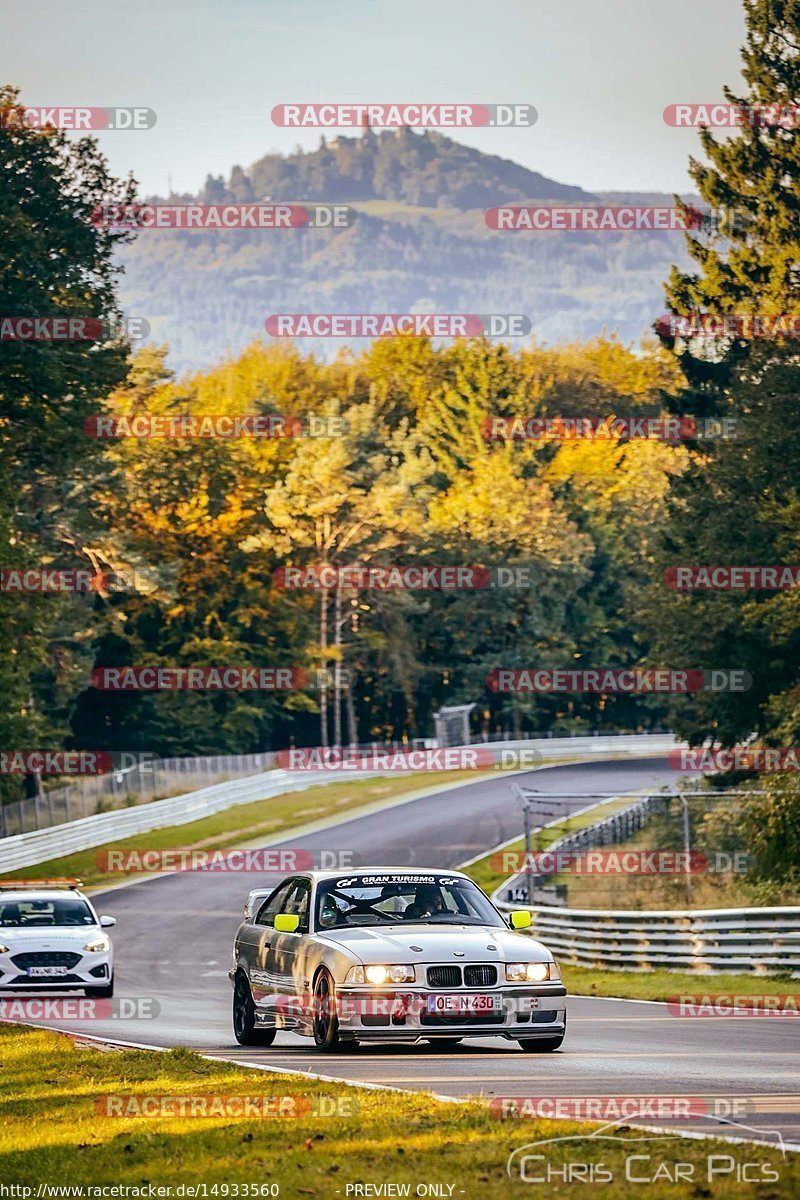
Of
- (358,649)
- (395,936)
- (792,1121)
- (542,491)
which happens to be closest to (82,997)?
(395,936)

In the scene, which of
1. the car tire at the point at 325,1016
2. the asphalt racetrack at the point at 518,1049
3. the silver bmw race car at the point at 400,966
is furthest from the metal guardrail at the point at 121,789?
the car tire at the point at 325,1016

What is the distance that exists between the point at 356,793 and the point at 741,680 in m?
23.2

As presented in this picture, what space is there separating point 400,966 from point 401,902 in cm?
149

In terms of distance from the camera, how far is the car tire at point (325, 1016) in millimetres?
14734

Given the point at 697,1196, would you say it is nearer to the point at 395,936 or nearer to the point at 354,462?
the point at 395,936

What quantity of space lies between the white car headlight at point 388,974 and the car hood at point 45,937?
37.2ft

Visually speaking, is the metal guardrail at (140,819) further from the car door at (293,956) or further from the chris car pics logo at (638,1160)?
the chris car pics logo at (638,1160)

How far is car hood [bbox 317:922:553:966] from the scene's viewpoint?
1450 cm

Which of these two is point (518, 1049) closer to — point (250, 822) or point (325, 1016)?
point (325, 1016)

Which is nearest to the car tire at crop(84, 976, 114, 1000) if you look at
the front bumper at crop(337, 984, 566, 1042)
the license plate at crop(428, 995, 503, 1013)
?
the front bumper at crop(337, 984, 566, 1042)

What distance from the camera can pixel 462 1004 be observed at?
1442cm

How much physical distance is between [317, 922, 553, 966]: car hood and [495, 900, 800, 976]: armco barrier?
1046 cm

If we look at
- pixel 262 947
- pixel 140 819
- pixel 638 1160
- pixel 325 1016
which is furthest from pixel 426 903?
pixel 140 819

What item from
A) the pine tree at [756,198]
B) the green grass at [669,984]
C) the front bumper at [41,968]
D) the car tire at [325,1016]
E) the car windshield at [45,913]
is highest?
the pine tree at [756,198]
